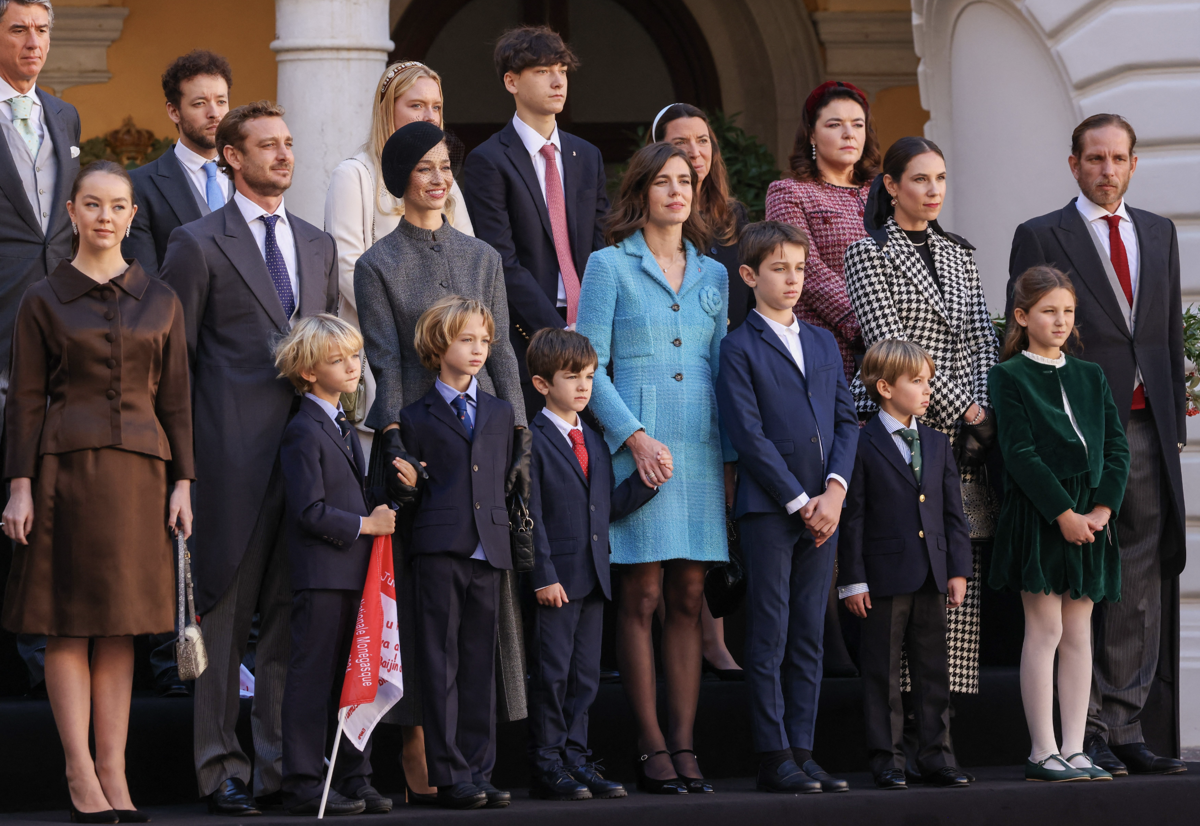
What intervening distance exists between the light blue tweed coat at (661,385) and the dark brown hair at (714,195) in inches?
12.2

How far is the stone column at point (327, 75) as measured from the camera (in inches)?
303

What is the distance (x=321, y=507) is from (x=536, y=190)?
161 cm

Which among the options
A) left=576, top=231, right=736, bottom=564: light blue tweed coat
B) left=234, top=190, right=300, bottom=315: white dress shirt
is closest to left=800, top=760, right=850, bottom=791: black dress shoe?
left=576, top=231, right=736, bottom=564: light blue tweed coat

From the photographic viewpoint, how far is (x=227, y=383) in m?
4.81

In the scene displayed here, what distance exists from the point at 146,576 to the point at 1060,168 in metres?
4.83

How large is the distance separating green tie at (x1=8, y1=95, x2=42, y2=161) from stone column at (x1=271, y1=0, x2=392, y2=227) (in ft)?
7.97

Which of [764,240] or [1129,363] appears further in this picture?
[1129,363]

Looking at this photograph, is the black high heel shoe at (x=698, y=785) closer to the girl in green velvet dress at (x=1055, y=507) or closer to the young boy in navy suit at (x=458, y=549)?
the young boy in navy suit at (x=458, y=549)

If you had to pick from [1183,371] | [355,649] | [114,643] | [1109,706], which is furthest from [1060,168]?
[114,643]

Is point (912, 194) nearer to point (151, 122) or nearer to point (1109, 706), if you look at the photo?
point (1109, 706)

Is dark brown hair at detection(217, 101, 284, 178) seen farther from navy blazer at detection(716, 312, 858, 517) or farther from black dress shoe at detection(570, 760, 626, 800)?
black dress shoe at detection(570, 760, 626, 800)

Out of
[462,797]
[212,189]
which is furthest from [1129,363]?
[212,189]

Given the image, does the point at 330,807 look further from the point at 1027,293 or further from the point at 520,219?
the point at 1027,293

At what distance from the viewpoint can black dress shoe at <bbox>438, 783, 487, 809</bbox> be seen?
465 cm
